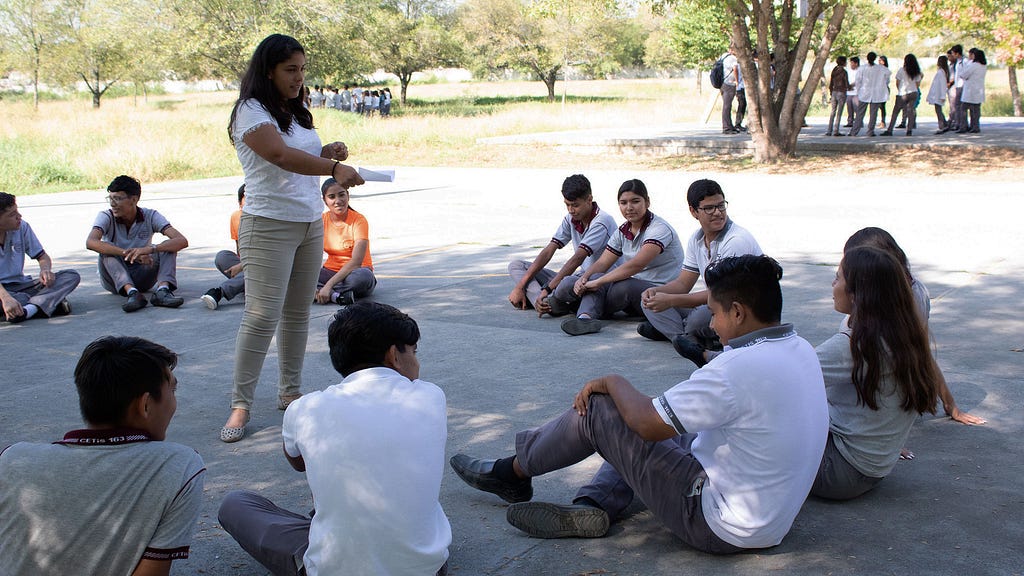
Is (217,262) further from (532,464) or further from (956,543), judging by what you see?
(956,543)

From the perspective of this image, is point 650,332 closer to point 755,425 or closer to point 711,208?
point 711,208

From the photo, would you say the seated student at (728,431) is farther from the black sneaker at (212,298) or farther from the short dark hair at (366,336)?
the black sneaker at (212,298)

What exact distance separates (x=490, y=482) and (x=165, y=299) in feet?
16.7

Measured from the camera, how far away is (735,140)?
2086cm

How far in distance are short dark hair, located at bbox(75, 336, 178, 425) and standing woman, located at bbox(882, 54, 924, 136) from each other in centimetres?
2012

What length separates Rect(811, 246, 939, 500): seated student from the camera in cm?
343

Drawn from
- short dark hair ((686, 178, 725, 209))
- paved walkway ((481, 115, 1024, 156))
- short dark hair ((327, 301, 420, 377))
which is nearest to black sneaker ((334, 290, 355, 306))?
short dark hair ((686, 178, 725, 209))

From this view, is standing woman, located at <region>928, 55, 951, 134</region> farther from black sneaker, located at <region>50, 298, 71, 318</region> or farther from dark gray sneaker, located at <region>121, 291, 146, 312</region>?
black sneaker, located at <region>50, 298, 71, 318</region>

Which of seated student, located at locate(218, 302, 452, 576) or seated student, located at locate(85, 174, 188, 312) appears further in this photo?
seated student, located at locate(85, 174, 188, 312)

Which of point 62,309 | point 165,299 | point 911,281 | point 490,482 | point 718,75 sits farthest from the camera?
point 718,75

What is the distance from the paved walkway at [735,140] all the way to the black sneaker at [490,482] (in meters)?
16.5

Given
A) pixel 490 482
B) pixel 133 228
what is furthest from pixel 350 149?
pixel 490 482

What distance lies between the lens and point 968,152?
1730 centimetres

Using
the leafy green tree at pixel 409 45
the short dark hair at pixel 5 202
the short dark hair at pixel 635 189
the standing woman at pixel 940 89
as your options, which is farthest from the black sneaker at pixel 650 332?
the leafy green tree at pixel 409 45
